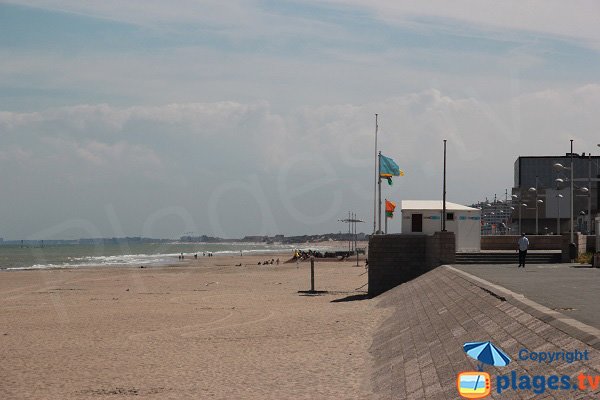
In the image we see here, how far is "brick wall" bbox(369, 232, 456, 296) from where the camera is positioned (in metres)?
36.5

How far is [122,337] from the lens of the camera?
24.5 m

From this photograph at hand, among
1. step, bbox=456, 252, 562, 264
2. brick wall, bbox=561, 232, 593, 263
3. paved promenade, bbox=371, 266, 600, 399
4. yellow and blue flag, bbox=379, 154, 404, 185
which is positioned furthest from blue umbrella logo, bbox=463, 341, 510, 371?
yellow and blue flag, bbox=379, 154, 404, 185

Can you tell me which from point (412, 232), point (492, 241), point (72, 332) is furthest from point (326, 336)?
point (492, 241)

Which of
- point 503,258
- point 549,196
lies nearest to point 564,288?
point 503,258

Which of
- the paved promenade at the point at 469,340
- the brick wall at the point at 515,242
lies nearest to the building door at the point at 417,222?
the brick wall at the point at 515,242

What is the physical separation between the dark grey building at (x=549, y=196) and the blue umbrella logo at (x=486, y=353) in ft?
224

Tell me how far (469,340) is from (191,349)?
8.86 meters

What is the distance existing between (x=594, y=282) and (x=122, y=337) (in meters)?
13.4

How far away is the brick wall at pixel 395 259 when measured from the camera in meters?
36.5

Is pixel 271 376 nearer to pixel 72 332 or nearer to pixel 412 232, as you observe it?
pixel 72 332

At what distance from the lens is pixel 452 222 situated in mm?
41562

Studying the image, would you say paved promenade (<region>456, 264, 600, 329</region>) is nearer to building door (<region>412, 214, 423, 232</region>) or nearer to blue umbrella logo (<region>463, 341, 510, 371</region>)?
blue umbrella logo (<region>463, 341, 510, 371</region>)
